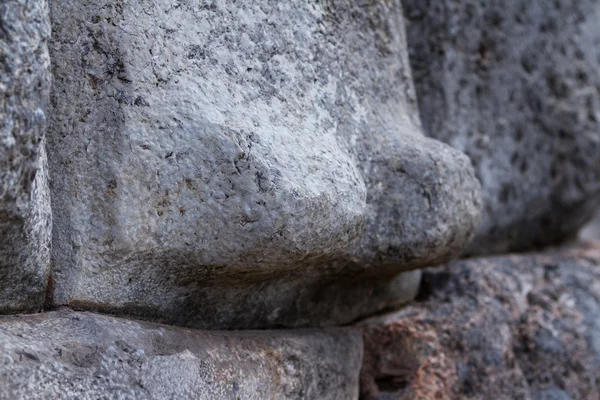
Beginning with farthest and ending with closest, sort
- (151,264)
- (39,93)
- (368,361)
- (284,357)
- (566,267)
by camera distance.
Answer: (566,267)
(368,361)
(284,357)
(151,264)
(39,93)

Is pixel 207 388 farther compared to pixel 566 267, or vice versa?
pixel 566 267

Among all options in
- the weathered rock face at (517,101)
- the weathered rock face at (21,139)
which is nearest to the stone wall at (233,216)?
the weathered rock face at (21,139)

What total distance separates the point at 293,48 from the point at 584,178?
2.61 feet

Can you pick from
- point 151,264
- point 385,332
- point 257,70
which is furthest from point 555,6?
point 151,264

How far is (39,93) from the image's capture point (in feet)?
1.81

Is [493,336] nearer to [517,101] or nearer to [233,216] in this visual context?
[517,101]

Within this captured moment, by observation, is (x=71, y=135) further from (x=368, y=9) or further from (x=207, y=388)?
(x=368, y=9)

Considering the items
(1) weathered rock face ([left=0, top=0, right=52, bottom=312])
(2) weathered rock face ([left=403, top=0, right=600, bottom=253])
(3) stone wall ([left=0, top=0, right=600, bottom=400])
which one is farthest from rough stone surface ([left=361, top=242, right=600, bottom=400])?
(1) weathered rock face ([left=0, top=0, right=52, bottom=312])

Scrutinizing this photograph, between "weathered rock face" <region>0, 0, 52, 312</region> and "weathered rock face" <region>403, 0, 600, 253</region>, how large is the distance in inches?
27.9

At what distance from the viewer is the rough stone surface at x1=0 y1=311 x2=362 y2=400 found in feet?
1.84

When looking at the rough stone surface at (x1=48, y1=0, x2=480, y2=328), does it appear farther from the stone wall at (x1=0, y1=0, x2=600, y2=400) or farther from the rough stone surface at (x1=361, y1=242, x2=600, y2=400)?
the rough stone surface at (x1=361, y1=242, x2=600, y2=400)

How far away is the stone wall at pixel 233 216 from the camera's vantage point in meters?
0.60

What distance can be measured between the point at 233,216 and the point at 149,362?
143 millimetres

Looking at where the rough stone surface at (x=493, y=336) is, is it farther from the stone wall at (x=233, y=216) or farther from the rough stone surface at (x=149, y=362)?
the rough stone surface at (x=149, y=362)
